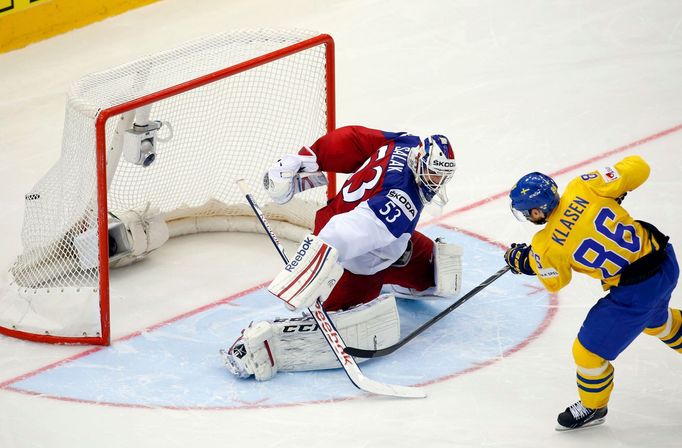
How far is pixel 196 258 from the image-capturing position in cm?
559

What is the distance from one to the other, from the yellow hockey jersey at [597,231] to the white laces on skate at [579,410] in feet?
1.36

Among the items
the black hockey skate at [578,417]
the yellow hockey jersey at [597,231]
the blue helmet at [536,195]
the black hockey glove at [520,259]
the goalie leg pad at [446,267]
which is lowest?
the black hockey skate at [578,417]

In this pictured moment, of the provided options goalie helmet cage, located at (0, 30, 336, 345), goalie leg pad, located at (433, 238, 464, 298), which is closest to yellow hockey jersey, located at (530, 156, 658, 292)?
goalie leg pad, located at (433, 238, 464, 298)

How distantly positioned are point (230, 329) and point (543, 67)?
10.7 ft

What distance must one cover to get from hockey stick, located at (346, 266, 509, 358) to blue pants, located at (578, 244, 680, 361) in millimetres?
624

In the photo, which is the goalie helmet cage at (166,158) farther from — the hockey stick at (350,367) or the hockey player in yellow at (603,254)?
the hockey player in yellow at (603,254)

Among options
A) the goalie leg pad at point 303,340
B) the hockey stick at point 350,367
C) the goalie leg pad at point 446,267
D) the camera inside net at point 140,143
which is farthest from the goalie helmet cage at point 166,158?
the hockey stick at point 350,367

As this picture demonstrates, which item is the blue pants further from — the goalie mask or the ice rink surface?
the goalie mask

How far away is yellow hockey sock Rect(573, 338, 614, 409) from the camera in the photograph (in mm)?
4031

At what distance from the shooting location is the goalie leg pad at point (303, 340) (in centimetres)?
448


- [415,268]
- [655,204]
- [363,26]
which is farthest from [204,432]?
[363,26]

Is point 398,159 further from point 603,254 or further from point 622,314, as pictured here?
point 622,314

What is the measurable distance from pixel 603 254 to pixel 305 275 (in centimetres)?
100

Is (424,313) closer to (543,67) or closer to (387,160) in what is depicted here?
(387,160)
